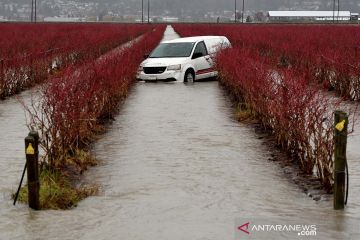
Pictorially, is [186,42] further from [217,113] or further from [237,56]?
[217,113]

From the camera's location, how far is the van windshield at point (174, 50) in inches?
840

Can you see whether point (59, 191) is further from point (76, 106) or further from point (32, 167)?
point (76, 106)

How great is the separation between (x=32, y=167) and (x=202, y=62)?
15.4 metres

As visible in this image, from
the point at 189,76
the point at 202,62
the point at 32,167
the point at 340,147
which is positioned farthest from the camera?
the point at 202,62

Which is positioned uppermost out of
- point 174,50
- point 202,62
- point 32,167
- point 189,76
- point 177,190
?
point 174,50

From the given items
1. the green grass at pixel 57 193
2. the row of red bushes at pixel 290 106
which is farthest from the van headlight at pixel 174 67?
the green grass at pixel 57 193

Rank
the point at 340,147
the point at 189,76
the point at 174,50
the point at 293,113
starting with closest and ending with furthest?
1. the point at 340,147
2. the point at 293,113
3. the point at 189,76
4. the point at 174,50

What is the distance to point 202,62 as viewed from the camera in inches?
846

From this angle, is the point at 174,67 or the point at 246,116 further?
the point at 174,67

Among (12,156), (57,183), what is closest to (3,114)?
(12,156)

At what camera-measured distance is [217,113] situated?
47.8 ft

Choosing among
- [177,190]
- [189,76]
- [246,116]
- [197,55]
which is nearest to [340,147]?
[177,190]

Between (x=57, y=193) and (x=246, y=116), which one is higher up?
(x=246, y=116)

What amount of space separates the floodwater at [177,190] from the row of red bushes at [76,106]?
49cm
